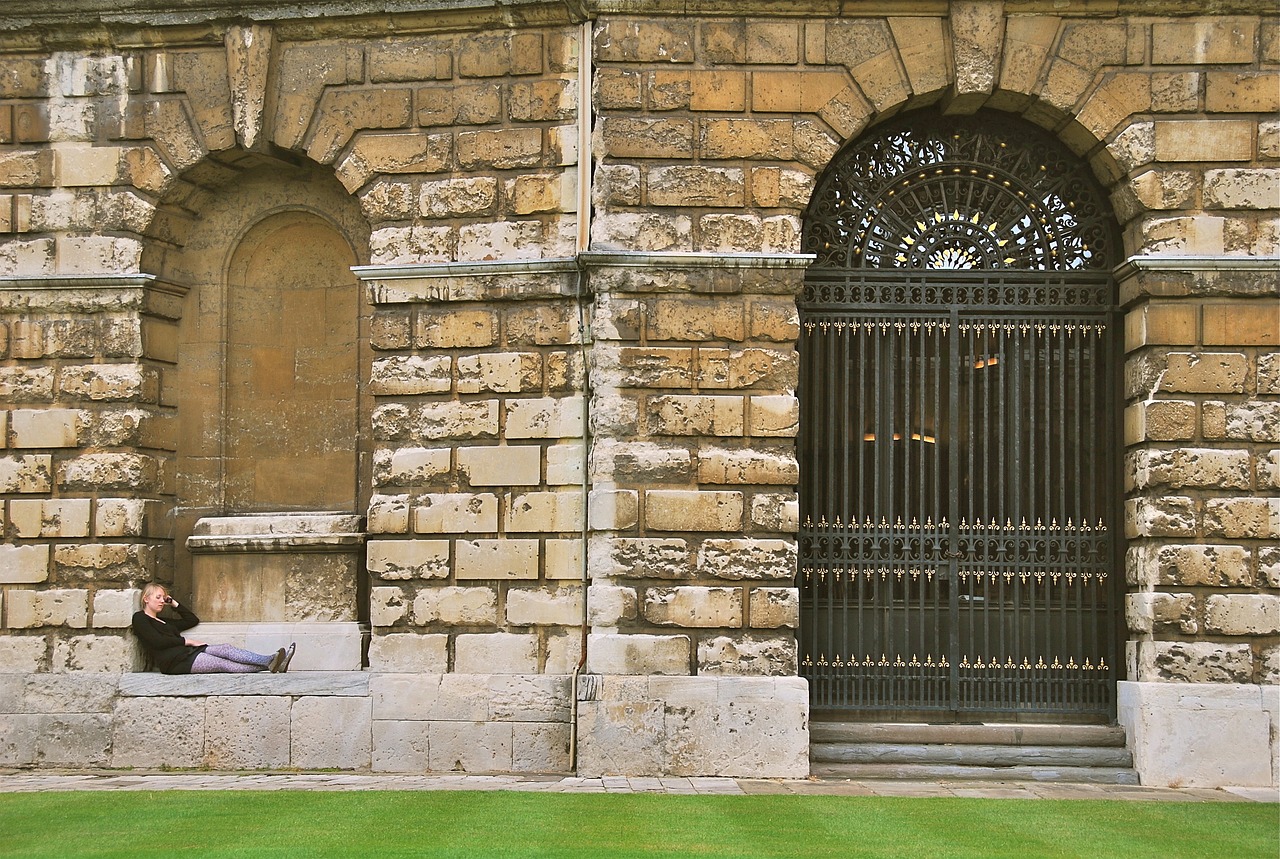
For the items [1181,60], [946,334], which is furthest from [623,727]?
[1181,60]

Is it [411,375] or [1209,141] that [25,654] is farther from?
[1209,141]

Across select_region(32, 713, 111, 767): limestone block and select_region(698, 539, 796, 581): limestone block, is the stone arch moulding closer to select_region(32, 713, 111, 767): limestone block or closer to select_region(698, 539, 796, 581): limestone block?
select_region(32, 713, 111, 767): limestone block

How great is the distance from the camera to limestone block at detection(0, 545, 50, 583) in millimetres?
12188

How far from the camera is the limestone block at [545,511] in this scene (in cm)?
1153

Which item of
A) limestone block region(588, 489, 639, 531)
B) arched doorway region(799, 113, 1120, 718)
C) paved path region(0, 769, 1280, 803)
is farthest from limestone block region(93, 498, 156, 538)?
arched doorway region(799, 113, 1120, 718)

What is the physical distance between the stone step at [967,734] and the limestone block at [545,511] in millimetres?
2390

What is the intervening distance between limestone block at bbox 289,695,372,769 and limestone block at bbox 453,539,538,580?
50.2 inches

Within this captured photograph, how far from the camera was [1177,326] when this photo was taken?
1134 cm

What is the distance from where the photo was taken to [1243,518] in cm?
1120

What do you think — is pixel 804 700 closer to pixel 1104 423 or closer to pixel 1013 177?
pixel 1104 423

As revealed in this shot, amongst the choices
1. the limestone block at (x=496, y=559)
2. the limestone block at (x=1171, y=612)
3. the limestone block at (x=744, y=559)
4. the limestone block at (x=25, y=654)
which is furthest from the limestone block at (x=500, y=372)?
the limestone block at (x=1171, y=612)

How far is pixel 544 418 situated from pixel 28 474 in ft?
13.8

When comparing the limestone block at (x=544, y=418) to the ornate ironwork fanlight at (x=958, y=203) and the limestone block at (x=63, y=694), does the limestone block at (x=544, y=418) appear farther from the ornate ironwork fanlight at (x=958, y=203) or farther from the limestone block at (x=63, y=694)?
the limestone block at (x=63, y=694)

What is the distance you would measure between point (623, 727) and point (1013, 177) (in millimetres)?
5184
